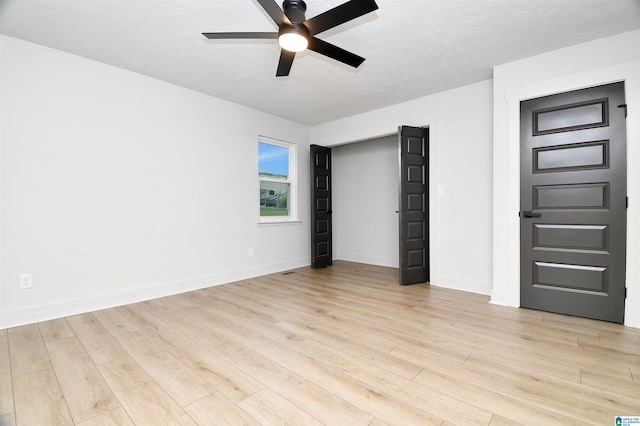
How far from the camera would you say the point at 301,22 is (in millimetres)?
1969

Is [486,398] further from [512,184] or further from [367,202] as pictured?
[367,202]

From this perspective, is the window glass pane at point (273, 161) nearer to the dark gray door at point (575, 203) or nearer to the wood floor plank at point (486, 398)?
the dark gray door at point (575, 203)

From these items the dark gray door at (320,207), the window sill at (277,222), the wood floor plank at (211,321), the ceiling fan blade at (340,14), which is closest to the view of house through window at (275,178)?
the window sill at (277,222)

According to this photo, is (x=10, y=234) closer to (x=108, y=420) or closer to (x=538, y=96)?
(x=108, y=420)

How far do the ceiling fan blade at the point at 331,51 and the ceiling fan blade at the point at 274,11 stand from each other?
258mm

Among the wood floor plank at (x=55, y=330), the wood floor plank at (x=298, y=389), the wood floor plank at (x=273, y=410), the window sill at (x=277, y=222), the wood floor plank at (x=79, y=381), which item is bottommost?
the wood floor plank at (x=298, y=389)

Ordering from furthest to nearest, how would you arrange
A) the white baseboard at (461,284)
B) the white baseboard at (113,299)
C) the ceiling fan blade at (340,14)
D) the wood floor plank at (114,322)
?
the white baseboard at (461,284), the white baseboard at (113,299), the wood floor plank at (114,322), the ceiling fan blade at (340,14)

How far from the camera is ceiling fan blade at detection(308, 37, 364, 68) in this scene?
213 cm

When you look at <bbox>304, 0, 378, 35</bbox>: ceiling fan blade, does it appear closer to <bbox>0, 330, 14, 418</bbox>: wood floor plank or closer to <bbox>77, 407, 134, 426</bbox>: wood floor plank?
<bbox>77, 407, 134, 426</bbox>: wood floor plank

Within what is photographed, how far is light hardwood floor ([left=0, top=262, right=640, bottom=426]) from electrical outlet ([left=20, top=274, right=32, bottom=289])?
1.33 ft

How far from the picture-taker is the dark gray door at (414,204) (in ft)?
12.7

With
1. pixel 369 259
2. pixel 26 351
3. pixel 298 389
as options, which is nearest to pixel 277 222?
pixel 369 259

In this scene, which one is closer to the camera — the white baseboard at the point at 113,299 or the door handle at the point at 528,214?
the white baseboard at the point at 113,299

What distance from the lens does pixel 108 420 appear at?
1.40 meters
